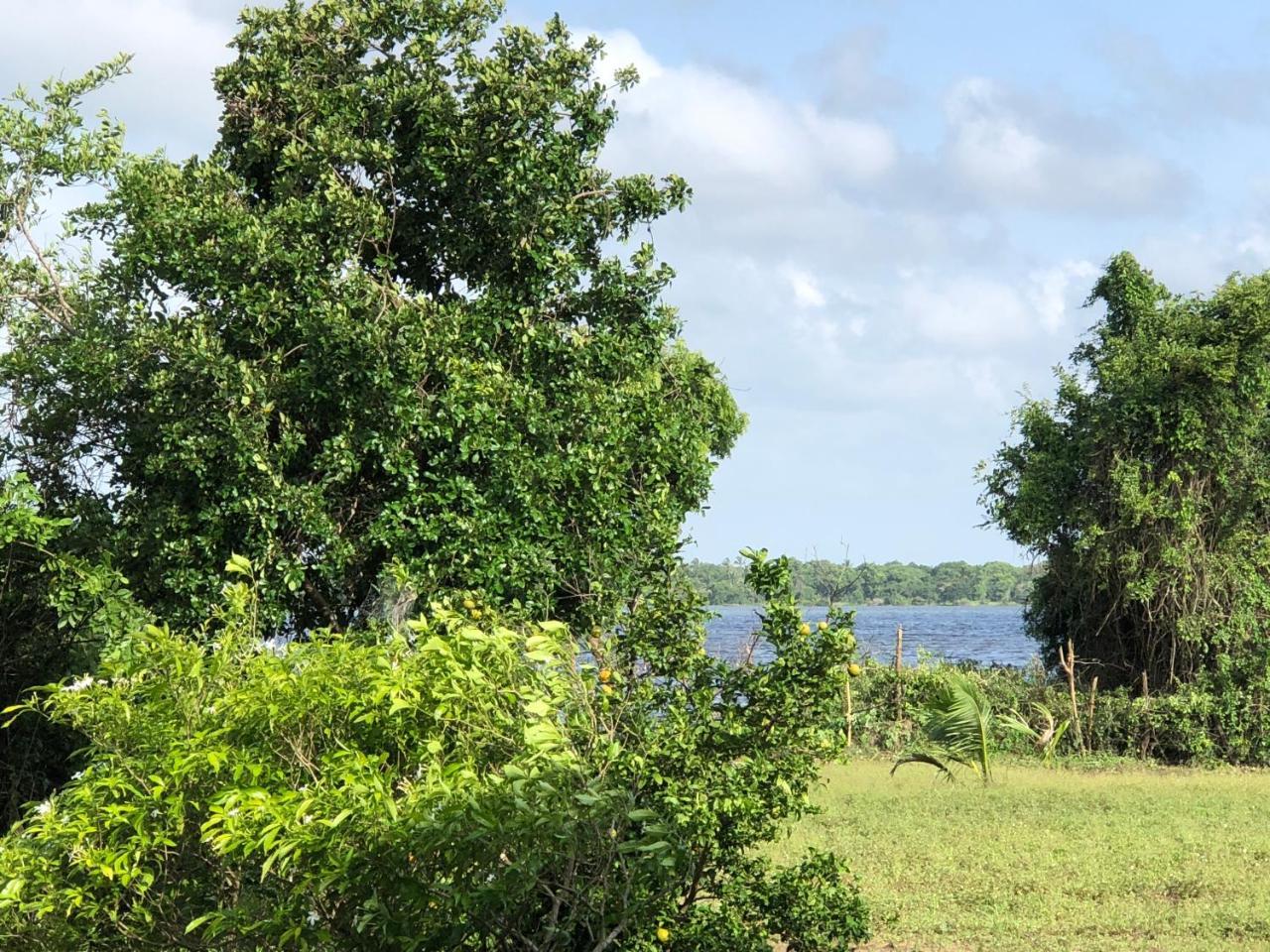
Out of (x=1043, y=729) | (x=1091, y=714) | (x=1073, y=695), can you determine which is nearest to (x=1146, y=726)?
(x=1091, y=714)

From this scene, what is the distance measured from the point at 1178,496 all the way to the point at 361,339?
14.6m

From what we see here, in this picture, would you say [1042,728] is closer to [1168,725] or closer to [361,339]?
[1168,725]

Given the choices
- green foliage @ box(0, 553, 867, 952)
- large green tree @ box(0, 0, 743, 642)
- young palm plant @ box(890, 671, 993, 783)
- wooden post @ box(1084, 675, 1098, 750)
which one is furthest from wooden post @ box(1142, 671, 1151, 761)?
green foliage @ box(0, 553, 867, 952)

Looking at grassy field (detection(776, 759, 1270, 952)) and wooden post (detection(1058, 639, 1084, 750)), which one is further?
wooden post (detection(1058, 639, 1084, 750))

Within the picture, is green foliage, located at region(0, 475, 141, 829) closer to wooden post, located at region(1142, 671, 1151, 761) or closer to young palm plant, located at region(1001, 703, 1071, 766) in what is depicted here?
young palm plant, located at region(1001, 703, 1071, 766)

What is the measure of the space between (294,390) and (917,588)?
130 metres

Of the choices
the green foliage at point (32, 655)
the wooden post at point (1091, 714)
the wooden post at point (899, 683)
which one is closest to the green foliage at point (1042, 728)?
the wooden post at point (1091, 714)

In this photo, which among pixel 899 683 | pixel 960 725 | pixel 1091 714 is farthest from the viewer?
pixel 899 683

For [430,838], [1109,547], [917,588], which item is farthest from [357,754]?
[917,588]

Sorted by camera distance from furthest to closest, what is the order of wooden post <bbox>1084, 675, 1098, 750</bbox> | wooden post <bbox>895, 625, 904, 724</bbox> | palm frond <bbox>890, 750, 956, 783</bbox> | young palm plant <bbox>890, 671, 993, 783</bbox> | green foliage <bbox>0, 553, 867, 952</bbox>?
wooden post <bbox>895, 625, 904, 724</bbox>, wooden post <bbox>1084, 675, 1098, 750</bbox>, young palm plant <bbox>890, 671, 993, 783</bbox>, palm frond <bbox>890, 750, 956, 783</bbox>, green foliage <bbox>0, 553, 867, 952</bbox>

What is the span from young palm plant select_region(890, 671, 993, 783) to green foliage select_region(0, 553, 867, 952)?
1047cm

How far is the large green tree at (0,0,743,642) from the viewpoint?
37.7 ft

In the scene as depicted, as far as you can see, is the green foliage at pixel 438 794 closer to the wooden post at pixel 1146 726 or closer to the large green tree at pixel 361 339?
the large green tree at pixel 361 339

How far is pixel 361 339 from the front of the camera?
11.3m
